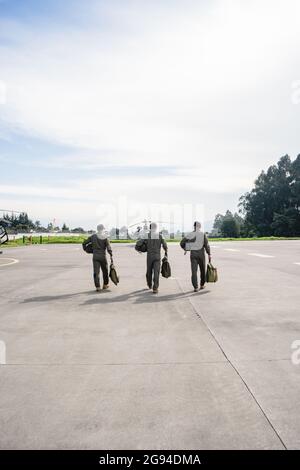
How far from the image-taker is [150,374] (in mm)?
4133

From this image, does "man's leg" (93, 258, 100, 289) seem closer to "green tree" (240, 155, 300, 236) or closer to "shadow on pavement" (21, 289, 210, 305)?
"shadow on pavement" (21, 289, 210, 305)

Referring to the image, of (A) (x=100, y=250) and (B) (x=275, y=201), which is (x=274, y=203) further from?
(A) (x=100, y=250)

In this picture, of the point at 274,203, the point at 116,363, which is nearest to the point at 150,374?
the point at 116,363

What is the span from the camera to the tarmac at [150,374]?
290 cm

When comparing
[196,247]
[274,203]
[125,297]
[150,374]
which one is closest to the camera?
[150,374]

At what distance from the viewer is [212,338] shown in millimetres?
5496

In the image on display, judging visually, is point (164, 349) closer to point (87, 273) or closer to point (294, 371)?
point (294, 371)

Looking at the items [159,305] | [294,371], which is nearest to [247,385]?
[294,371]

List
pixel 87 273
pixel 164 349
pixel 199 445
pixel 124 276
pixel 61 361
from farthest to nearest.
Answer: pixel 87 273 < pixel 124 276 < pixel 164 349 < pixel 61 361 < pixel 199 445

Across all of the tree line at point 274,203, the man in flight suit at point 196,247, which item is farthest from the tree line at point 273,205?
the man in flight suit at point 196,247

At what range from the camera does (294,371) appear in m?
4.17
